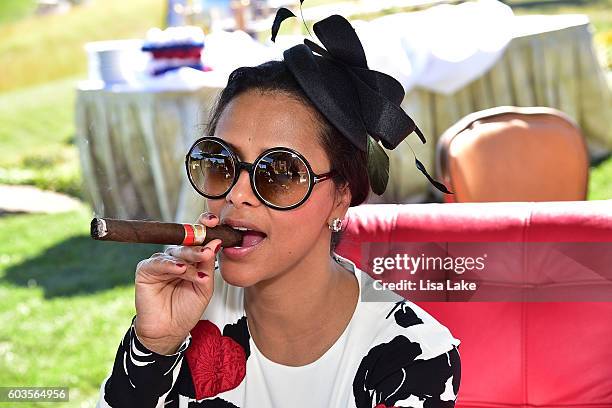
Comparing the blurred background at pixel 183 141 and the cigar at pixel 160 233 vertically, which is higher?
the blurred background at pixel 183 141

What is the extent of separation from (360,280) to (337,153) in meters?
0.28

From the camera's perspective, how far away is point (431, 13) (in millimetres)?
5805

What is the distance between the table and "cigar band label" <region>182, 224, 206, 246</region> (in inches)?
132

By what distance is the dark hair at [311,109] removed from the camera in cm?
153

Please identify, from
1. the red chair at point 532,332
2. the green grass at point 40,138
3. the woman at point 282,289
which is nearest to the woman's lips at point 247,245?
the woman at point 282,289

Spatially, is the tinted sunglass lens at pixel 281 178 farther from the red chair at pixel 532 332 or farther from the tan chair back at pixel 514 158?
the tan chair back at pixel 514 158

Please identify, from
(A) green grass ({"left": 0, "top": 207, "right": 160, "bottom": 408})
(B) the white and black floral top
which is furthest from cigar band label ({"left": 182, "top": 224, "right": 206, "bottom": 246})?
(A) green grass ({"left": 0, "top": 207, "right": 160, "bottom": 408})

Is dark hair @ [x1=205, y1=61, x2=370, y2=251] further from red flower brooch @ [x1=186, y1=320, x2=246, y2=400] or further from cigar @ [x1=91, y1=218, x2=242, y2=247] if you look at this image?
red flower brooch @ [x1=186, y1=320, x2=246, y2=400]

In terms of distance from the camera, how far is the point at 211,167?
1.50 meters

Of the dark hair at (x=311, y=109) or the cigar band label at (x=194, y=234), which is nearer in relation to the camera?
the cigar band label at (x=194, y=234)

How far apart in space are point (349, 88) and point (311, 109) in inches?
2.9

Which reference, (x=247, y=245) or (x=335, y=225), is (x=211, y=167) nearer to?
(x=247, y=245)

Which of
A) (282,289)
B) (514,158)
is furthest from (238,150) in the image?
(514,158)

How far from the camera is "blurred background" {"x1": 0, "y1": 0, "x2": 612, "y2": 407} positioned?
100 inches
